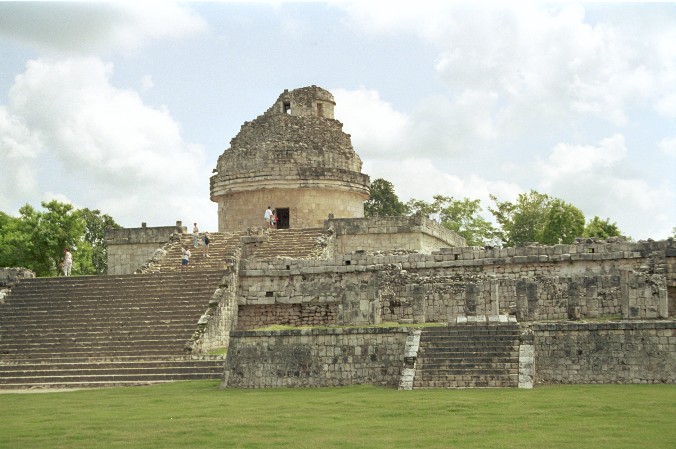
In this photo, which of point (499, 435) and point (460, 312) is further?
point (460, 312)

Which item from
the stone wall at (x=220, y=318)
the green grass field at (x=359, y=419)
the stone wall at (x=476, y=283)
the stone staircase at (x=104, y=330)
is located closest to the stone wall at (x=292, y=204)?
the stone wall at (x=220, y=318)

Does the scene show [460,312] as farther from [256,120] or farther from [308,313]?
[256,120]

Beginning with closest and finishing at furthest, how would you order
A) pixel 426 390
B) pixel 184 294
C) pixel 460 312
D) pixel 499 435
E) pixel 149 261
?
pixel 499 435 < pixel 426 390 < pixel 460 312 < pixel 184 294 < pixel 149 261

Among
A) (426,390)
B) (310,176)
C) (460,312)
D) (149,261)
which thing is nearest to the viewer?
(426,390)

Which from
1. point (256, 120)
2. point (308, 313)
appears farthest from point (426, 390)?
point (256, 120)

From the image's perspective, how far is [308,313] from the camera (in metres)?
27.6

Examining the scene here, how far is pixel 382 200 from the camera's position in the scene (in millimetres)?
53656

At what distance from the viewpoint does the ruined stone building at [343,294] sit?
62.4 feet

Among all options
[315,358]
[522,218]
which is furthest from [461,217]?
[315,358]

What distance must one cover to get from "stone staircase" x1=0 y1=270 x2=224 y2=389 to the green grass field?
361cm

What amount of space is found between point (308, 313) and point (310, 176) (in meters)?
8.32

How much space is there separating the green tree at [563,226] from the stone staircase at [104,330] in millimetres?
21168

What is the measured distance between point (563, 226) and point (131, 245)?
64.1 feet

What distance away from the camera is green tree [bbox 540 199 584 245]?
4475cm
